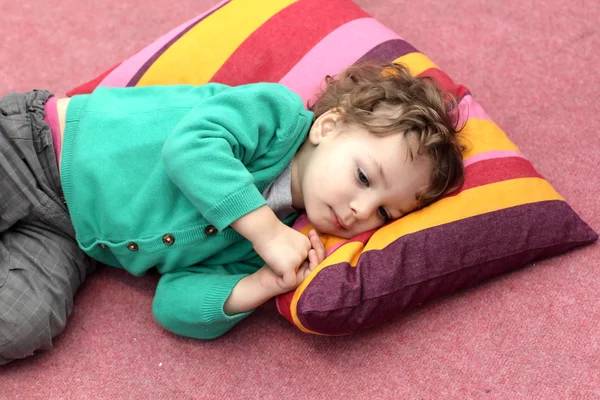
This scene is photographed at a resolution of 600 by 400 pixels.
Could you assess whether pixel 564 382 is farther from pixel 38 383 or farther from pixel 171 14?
pixel 171 14

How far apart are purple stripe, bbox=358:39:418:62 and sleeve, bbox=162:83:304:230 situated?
0.29 meters

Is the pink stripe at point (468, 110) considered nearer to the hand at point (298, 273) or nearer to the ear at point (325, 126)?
the ear at point (325, 126)

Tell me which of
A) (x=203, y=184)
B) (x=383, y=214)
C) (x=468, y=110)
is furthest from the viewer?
(x=468, y=110)

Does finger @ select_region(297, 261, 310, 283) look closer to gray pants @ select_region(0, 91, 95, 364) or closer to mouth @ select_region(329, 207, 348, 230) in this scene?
mouth @ select_region(329, 207, 348, 230)

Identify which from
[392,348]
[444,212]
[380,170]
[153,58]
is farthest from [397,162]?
[153,58]

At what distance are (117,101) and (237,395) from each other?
23.7 inches

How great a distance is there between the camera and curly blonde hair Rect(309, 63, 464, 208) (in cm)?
112

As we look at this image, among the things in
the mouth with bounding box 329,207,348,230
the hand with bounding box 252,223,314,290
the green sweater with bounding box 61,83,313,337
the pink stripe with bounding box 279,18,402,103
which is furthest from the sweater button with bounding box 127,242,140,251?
the pink stripe with bounding box 279,18,402,103

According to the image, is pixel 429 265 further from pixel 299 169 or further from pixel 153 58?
pixel 153 58

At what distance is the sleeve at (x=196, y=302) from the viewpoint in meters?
1.15

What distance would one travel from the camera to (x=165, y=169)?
116 centimetres

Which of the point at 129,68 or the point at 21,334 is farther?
the point at 129,68

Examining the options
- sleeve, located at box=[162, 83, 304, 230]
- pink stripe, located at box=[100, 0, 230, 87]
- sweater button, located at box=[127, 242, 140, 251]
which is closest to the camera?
sleeve, located at box=[162, 83, 304, 230]

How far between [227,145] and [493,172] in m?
0.50
